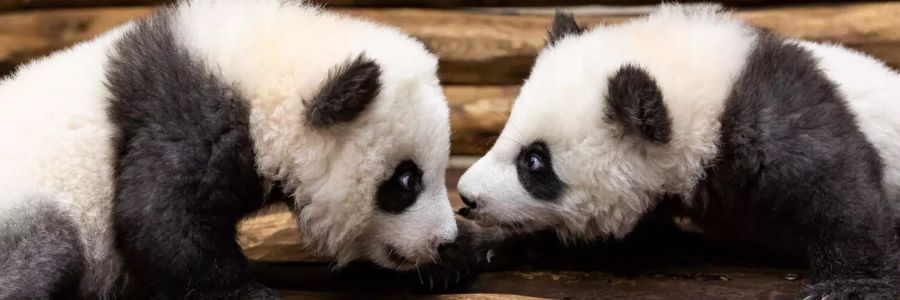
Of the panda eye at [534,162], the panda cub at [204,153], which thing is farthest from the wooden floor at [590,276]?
the panda eye at [534,162]

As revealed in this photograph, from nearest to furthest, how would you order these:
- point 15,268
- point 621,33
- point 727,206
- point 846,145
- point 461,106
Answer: point 15,268
point 846,145
point 727,206
point 621,33
point 461,106

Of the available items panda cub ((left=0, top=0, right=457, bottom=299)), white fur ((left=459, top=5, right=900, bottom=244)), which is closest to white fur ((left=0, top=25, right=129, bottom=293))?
panda cub ((left=0, top=0, right=457, bottom=299))

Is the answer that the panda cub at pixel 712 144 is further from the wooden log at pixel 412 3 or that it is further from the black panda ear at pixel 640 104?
the wooden log at pixel 412 3

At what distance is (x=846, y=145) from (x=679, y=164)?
51 cm

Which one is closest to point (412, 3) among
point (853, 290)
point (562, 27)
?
point (562, 27)

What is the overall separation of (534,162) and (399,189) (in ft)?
1.66

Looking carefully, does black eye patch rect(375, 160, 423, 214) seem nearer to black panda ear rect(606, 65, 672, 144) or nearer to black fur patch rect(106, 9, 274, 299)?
black fur patch rect(106, 9, 274, 299)

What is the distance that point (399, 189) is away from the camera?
2.98m

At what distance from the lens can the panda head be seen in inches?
118

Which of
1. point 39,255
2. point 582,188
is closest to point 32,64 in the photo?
point 39,255

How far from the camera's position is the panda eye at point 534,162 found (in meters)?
3.18

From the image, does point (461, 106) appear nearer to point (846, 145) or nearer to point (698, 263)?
point (698, 263)

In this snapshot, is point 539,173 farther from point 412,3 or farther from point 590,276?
point 412,3

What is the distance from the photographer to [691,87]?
119 inches
